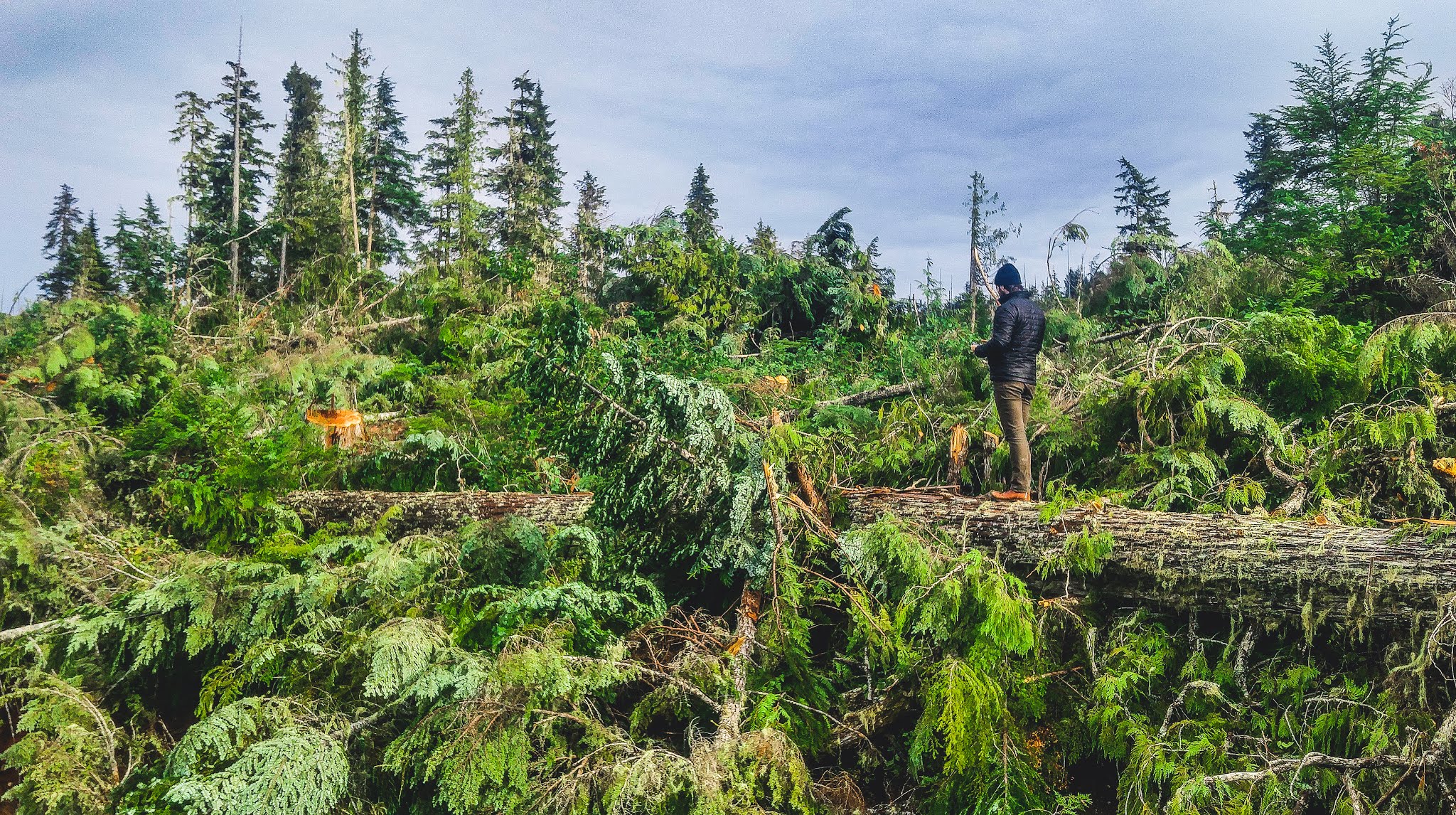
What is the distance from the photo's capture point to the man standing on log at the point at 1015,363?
5215 millimetres

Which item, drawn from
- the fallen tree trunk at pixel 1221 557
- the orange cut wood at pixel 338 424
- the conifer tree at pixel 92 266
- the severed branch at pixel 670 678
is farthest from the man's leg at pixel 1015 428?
the conifer tree at pixel 92 266

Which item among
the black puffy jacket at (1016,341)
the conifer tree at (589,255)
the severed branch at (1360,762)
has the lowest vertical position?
the severed branch at (1360,762)

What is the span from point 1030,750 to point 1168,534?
48.7 inches

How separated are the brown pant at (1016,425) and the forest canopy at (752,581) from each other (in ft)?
1.19

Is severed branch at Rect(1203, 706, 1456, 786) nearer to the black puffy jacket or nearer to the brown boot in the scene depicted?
the brown boot

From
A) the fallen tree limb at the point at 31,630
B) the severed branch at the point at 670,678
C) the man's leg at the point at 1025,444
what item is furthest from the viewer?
the man's leg at the point at 1025,444

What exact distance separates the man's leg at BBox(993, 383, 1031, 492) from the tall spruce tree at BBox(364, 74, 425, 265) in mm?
29916

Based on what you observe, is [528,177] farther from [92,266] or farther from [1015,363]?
[1015,363]

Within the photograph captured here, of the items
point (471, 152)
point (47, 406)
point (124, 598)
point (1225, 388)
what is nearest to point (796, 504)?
point (1225, 388)

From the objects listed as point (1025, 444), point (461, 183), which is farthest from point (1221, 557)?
point (461, 183)

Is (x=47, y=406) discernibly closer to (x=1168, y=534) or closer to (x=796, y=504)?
(x=796, y=504)

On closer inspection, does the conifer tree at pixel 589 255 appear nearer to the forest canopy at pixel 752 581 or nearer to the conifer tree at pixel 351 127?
the forest canopy at pixel 752 581

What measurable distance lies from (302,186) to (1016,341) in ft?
110

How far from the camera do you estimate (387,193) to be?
31922mm
